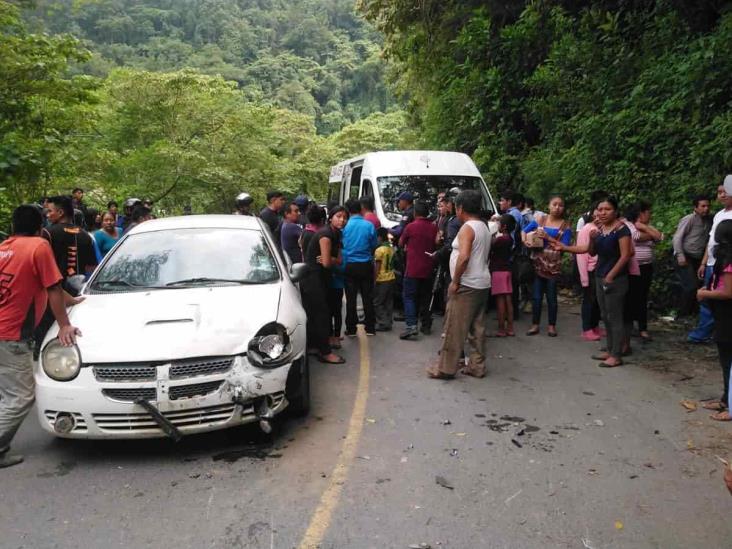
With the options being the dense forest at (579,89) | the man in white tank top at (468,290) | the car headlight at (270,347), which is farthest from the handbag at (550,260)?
the car headlight at (270,347)

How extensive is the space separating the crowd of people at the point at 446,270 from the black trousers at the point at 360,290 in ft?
0.05

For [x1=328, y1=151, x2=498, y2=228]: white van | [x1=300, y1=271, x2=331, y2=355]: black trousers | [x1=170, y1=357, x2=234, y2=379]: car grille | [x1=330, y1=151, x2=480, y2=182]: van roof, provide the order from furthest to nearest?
1. [x1=330, y1=151, x2=480, y2=182]: van roof
2. [x1=328, y1=151, x2=498, y2=228]: white van
3. [x1=300, y1=271, x2=331, y2=355]: black trousers
4. [x1=170, y1=357, x2=234, y2=379]: car grille

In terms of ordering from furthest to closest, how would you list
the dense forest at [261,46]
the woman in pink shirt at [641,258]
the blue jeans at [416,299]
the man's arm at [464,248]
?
the dense forest at [261,46] → the blue jeans at [416,299] → the woman in pink shirt at [641,258] → the man's arm at [464,248]

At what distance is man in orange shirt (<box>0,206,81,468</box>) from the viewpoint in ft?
14.0

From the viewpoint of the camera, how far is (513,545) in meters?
3.21

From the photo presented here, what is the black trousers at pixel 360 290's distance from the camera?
7824mm

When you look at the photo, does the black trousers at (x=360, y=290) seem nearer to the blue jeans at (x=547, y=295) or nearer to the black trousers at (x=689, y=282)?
the blue jeans at (x=547, y=295)

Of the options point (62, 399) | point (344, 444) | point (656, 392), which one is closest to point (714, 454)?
point (656, 392)

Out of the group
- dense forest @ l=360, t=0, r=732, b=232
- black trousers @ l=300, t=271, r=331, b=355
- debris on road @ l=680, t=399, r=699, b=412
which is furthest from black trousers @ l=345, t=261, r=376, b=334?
dense forest @ l=360, t=0, r=732, b=232

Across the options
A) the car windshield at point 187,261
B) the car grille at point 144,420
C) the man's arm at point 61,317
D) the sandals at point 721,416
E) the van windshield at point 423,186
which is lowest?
the sandals at point 721,416

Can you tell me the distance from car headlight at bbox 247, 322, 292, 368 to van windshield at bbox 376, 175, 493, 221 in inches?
235

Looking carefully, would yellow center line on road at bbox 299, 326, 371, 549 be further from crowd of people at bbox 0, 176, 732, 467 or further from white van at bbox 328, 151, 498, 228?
white van at bbox 328, 151, 498, 228

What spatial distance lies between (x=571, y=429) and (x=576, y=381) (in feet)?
4.39

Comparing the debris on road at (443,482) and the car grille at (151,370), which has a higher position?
the car grille at (151,370)
